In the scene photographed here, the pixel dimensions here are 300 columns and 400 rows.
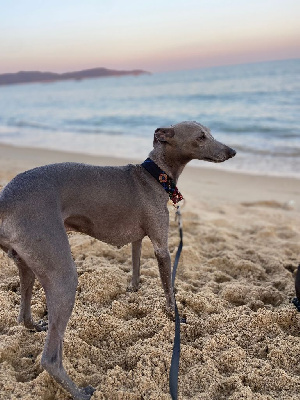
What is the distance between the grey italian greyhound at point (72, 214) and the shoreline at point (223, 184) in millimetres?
3687

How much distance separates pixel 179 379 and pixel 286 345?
854 millimetres

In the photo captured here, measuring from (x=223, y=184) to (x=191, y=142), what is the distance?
16.8 feet

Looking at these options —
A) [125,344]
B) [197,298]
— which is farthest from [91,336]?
[197,298]

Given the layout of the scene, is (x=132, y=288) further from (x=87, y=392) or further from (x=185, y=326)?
(x=87, y=392)

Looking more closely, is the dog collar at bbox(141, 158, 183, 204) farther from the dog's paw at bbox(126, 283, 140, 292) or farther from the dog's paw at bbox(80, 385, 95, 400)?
the dog's paw at bbox(80, 385, 95, 400)

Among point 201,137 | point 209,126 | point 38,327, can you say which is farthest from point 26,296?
point 209,126

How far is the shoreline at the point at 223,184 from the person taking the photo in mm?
7004

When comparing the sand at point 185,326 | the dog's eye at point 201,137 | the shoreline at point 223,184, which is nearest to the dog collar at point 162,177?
the dog's eye at point 201,137

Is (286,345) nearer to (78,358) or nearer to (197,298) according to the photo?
(197,298)

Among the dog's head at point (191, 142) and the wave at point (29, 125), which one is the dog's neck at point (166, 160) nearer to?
the dog's head at point (191, 142)

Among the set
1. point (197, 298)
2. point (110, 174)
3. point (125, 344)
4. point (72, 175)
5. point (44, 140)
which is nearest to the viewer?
point (72, 175)

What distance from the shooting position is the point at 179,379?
102 inches

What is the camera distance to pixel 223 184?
793cm

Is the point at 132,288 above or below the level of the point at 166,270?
below
